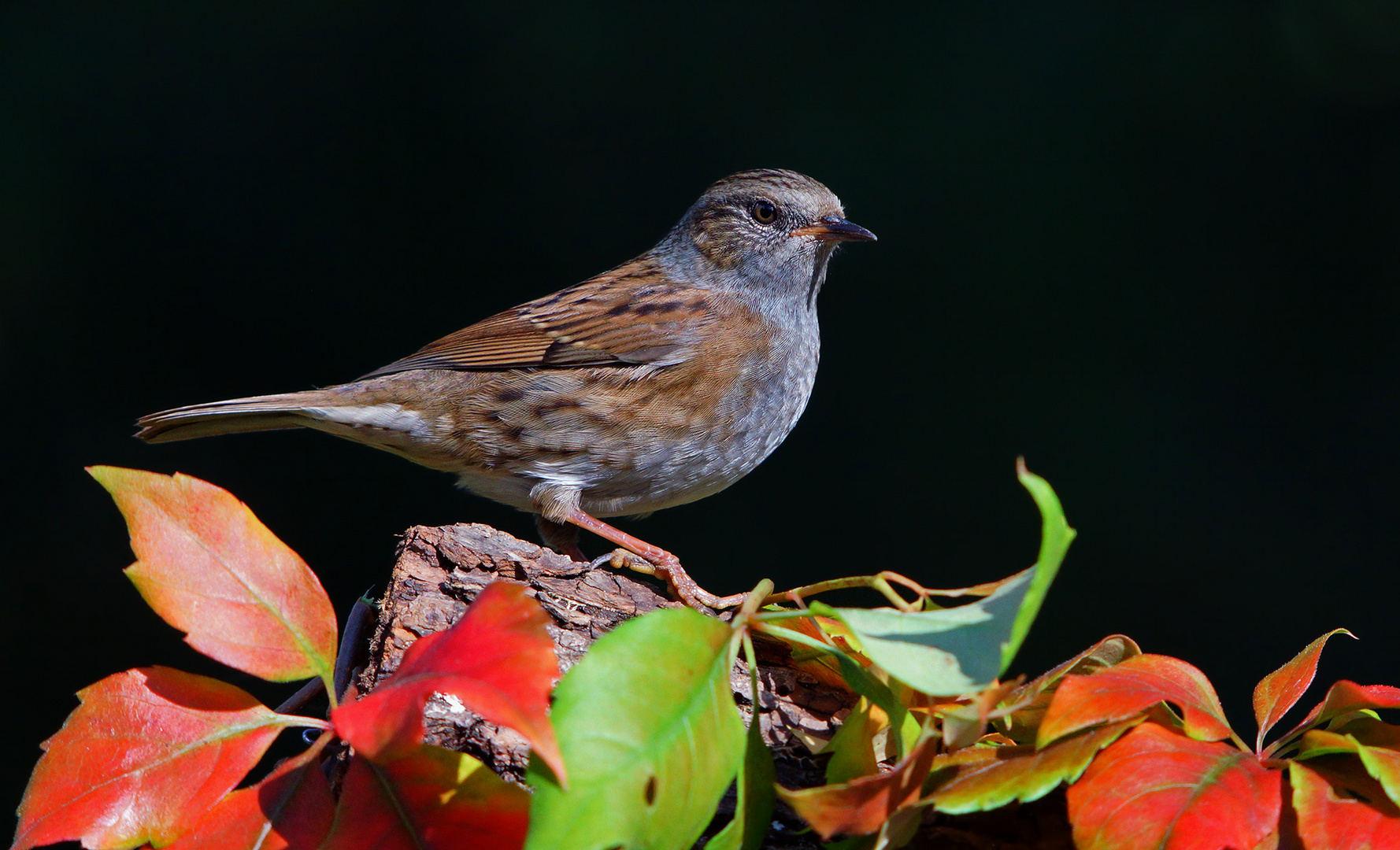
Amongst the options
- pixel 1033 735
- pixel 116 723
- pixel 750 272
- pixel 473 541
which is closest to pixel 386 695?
pixel 116 723

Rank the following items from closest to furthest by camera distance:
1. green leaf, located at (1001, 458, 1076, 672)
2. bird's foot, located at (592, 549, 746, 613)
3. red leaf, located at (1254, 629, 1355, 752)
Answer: green leaf, located at (1001, 458, 1076, 672) → red leaf, located at (1254, 629, 1355, 752) → bird's foot, located at (592, 549, 746, 613)

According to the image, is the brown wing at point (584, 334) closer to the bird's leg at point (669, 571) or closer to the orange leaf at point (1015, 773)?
the bird's leg at point (669, 571)

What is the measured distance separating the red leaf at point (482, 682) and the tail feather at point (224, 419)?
1.60 metres

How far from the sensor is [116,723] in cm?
68

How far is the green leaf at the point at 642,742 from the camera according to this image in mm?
528

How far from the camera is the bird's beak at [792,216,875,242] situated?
2713mm

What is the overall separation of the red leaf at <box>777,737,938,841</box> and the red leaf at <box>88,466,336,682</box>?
33cm

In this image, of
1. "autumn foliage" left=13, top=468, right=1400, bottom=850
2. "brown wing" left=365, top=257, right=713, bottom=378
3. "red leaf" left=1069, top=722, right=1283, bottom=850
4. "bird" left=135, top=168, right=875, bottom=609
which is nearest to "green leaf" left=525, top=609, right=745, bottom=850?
"autumn foliage" left=13, top=468, right=1400, bottom=850

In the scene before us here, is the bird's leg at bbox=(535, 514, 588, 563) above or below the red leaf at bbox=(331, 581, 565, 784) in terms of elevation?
below

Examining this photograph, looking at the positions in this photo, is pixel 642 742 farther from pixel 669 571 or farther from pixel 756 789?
pixel 669 571

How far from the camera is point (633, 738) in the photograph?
0.56 meters

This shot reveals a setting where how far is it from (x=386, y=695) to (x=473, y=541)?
0.68 meters

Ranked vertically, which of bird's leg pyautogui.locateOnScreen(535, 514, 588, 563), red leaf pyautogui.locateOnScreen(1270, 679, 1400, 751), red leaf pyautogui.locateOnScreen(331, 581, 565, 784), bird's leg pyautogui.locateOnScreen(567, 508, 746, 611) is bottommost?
bird's leg pyautogui.locateOnScreen(535, 514, 588, 563)

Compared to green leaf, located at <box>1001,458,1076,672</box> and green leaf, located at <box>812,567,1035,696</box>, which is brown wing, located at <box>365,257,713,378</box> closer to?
green leaf, located at <box>812,567,1035,696</box>
